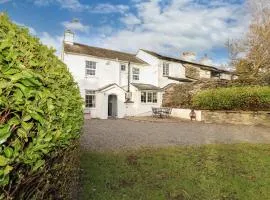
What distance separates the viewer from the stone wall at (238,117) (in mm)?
19808

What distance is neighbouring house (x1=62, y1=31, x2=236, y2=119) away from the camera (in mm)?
27406

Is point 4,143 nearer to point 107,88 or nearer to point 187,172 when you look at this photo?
point 187,172

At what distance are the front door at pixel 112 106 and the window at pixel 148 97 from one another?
317 cm

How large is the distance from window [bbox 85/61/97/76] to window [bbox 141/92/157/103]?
568 centimetres

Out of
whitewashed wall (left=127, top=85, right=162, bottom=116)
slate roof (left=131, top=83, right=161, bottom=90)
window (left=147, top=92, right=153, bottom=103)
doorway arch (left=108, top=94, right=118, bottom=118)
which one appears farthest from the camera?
window (left=147, top=92, right=153, bottom=103)

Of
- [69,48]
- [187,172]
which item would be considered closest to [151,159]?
[187,172]

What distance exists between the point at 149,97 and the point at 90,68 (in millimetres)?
7145

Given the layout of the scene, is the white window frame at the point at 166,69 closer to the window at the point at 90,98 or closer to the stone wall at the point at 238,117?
the window at the point at 90,98

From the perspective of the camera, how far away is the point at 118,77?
99.4 feet

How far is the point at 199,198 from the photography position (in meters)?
5.30

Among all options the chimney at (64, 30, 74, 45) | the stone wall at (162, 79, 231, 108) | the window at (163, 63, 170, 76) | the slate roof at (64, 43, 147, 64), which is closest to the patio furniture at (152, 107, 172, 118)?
the stone wall at (162, 79, 231, 108)

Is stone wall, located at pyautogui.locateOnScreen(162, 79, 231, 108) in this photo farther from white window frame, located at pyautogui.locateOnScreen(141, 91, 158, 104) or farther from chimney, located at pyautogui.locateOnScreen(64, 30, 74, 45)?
chimney, located at pyautogui.locateOnScreen(64, 30, 74, 45)

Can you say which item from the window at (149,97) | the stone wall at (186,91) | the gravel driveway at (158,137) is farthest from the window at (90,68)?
the gravel driveway at (158,137)

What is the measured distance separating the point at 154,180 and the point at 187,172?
3.33 ft
